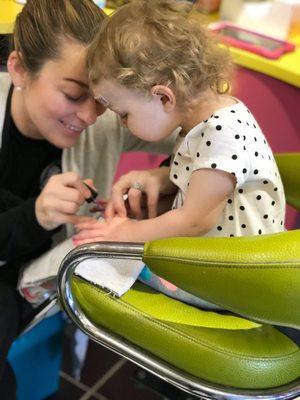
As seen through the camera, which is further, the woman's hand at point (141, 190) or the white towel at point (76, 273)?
the woman's hand at point (141, 190)

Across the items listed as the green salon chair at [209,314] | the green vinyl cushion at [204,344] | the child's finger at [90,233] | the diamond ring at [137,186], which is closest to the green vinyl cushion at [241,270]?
the green salon chair at [209,314]

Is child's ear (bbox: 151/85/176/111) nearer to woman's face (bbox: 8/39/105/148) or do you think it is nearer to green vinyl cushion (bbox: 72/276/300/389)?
woman's face (bbox: 8/39/105/148)

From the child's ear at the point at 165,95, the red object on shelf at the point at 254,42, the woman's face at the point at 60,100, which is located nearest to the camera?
the child's ear at the point at 165,95

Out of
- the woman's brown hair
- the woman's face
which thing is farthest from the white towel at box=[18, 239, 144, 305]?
the woman's brown hair

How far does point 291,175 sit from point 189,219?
1.04 ft

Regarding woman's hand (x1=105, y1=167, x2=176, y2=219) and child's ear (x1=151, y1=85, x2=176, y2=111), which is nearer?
child's ear (x1=151, y1=85, x2=176, y2=111)

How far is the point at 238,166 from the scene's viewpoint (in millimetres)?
868

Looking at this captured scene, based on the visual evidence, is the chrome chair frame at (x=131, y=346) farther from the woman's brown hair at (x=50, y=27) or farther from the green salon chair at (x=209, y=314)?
the woman's brown hair at (x=50, y=27)

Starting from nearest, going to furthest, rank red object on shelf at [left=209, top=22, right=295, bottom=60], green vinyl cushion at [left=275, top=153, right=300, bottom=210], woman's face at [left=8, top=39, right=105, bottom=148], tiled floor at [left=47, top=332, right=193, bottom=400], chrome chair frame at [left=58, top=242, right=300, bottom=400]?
chrome chair frame at [left=58, top=242, right=300, bottom=400]
woman's face at [left=8, top=39, right=105, bottom=148]
green vinyl cushion at [left=275, top=153, right=300, bottom=210]
tiled floor at [left=47, top=332, right=193, bottom=400]
red object on shelf at [left=209, top=22, right=295, bottom=60]

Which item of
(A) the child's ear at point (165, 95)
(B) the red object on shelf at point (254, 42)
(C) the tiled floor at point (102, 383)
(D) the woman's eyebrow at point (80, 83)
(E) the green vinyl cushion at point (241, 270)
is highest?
(A) the child's ear at point (165, 95)

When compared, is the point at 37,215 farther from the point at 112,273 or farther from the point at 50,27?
the point at 50,27

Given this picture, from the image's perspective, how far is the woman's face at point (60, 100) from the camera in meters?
1.00

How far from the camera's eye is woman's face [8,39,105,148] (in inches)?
39.5

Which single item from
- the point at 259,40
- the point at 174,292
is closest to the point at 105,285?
the point at 174,292
